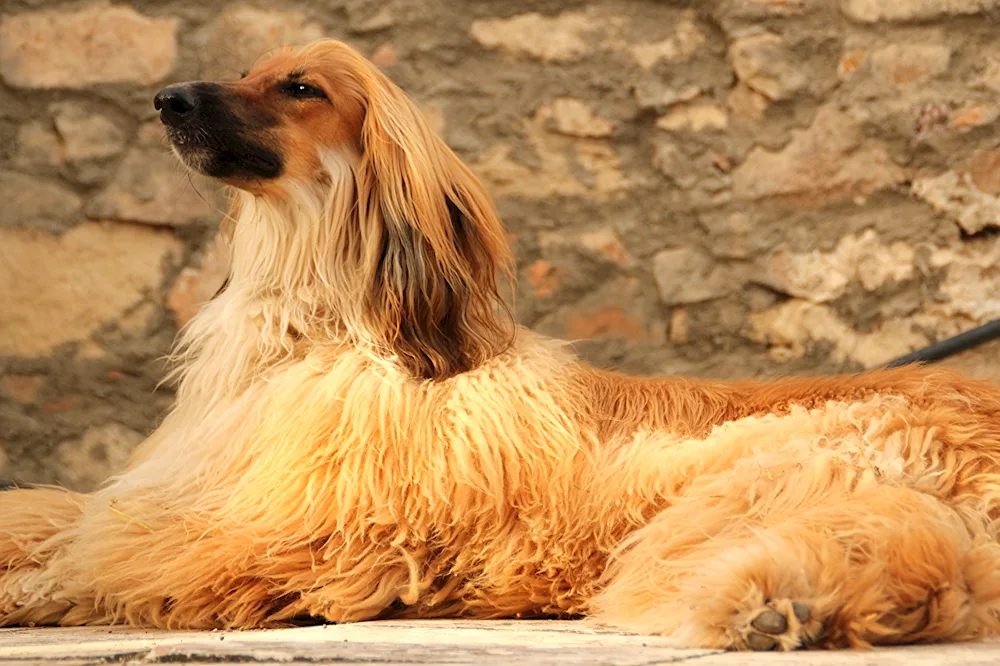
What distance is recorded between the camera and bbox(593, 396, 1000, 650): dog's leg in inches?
66.7

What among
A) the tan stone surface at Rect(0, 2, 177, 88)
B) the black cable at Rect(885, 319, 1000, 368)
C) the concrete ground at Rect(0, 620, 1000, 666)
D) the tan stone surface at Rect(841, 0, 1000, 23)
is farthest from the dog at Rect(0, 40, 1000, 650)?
the tan stone surface at Rect(841, 0, 1000, 23)

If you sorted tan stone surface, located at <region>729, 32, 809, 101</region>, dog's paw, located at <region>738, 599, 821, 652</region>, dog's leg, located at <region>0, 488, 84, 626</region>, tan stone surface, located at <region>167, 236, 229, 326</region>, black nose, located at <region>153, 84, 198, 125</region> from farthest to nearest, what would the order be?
tan stone surface, located at <region>167, 236, 229, 326</region>
tan stone surface, located at <region>729, 32, 809, 101</region>
black nose, located at <region>153, 84, 198, 125</region>
dog's leg, located at <region>0, 488, 84, 626</region>
dog's paw, located at <region>738, 599, 821, 652</region>

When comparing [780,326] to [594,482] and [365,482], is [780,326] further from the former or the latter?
[365,482]

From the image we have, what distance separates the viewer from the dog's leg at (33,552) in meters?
2.32

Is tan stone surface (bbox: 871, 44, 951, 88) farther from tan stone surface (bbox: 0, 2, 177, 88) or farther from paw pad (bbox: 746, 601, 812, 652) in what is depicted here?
paw pad (bbox: 746, 601, 812, 652)

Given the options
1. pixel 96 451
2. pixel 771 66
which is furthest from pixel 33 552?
pixel 771 66

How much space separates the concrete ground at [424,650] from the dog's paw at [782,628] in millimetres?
36

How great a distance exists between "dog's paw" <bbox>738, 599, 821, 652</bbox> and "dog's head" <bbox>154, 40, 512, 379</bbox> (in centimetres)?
95

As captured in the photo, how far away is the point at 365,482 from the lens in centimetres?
226

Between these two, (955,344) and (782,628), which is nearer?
(782,628)

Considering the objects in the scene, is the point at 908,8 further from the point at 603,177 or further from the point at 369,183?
the point at 369,183

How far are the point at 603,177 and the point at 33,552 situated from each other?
1.81 meters

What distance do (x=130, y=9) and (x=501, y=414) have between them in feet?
6.08

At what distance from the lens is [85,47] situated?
3.56m
